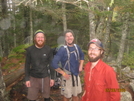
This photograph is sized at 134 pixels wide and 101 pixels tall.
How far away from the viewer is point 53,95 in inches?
203

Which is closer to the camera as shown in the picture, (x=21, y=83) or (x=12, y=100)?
(x=12, y=100)

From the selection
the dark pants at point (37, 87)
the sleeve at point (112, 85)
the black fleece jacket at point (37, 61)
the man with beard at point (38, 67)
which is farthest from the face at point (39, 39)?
the sleeve at point (112, 85)

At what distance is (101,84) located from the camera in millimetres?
2096

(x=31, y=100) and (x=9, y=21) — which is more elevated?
(x=9, y=21)

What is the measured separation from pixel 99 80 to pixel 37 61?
2032 mm

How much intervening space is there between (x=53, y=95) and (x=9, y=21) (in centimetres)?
1188

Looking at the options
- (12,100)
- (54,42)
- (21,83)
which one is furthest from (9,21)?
(12,100)

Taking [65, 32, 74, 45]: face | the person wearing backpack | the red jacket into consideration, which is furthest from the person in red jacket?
[65, 32, 74, 45]: face

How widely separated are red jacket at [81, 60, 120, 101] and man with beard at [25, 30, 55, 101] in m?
1.62

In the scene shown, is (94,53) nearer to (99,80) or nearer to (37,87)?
(99,80)

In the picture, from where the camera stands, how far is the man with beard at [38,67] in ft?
11.1

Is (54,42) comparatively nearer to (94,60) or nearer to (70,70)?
(70,70)

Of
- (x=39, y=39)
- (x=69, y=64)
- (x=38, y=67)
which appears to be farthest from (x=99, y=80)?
(x=39, y=39)

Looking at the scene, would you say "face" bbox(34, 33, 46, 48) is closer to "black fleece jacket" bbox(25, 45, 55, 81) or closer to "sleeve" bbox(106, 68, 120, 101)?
"black fleece jacket" bbox(25, 45, 55, 81)
